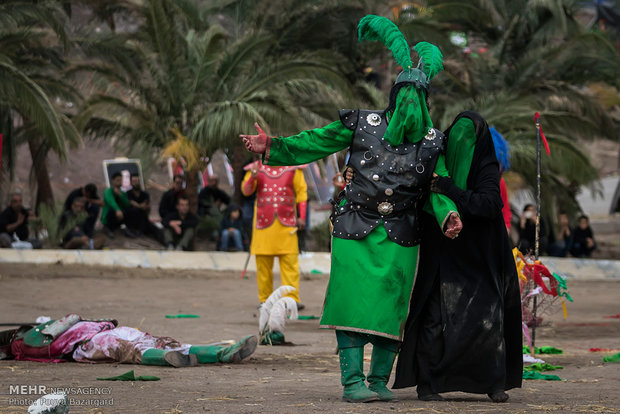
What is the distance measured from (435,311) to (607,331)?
535 centimetres

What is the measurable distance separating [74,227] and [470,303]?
1288cm

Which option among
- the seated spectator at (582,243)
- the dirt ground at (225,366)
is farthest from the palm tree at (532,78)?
the dirt ground at (225,366)

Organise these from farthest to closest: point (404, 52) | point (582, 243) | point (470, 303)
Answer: point (582, 243) < point (404, 52) < point (470, 303)

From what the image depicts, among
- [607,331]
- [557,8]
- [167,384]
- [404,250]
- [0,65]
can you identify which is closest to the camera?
[404,250]

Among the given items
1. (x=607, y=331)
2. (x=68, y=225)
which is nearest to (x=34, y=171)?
(x=68, y=225)

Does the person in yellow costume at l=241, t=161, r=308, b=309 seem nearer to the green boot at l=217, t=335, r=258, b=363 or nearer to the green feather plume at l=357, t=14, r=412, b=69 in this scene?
the green boot at l=217, t=335, r=258, b=363

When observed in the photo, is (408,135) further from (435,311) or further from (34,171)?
(34,171)

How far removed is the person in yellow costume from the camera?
1012 centimetres

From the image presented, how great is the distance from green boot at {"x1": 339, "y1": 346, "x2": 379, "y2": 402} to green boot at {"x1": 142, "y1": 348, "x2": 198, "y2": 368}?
1721mm

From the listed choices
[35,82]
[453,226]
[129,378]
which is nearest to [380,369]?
[453,226]

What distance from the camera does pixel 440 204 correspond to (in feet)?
17.7

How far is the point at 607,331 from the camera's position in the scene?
1025cm

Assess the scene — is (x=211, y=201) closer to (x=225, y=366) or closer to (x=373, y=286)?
(x=225, y=366)

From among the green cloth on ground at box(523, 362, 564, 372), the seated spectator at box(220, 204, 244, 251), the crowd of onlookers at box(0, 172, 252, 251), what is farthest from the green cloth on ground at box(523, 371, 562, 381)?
the seated spectator at box(220, 204, 244, 251)
